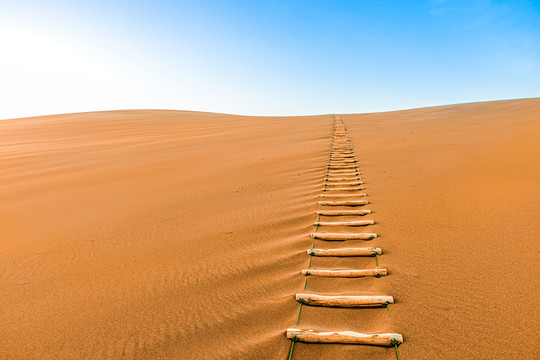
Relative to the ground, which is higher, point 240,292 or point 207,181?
point 207,181

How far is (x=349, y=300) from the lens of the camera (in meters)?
2.41

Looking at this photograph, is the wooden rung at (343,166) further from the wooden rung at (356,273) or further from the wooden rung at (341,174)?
the wooden rung at (356,273)

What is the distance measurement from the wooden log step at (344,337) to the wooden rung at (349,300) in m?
0.32

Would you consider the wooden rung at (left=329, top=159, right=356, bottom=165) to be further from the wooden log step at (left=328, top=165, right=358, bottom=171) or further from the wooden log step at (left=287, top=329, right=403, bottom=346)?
the wooden log step at (left=287, top=329, right=403, bottom=346)

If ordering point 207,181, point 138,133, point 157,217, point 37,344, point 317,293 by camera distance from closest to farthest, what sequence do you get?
1. point 37,344
2. point 317,293
3. point 157,217
4. point 207,181
5. point 138,133

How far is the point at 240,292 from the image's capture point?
2.72 meters

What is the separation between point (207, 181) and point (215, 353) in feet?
15.9

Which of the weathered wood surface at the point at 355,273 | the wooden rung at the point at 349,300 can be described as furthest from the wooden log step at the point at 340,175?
the wooden rung at the point at 349,300

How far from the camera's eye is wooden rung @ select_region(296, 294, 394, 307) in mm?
2396

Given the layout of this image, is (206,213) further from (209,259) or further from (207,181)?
(207,181)

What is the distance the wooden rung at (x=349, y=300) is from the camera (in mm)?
2396

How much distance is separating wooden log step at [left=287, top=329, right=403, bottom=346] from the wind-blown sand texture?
6 centimetres

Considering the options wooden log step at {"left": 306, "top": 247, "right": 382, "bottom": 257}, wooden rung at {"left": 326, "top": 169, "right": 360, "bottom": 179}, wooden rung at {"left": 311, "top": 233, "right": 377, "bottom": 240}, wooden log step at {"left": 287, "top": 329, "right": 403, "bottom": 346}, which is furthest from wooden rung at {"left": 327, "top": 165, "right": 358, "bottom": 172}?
wooden log step at {"left": 287, "top": 329, "right": 403, "bottom": 346}

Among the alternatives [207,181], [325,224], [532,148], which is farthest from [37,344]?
[532,148]
